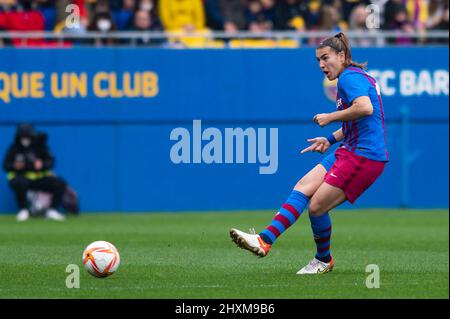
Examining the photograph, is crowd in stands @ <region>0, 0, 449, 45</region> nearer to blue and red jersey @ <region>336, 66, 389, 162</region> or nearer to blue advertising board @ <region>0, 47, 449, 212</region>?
blue advertising board @ <region>0, 47, 449, 212</region>

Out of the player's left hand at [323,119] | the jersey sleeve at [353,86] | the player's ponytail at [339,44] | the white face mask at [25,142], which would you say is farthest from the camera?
the white face mask at [25,142]

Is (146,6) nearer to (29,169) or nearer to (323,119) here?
(29,169)

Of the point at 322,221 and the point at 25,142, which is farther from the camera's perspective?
the point at 25,142

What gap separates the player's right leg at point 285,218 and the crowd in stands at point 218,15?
33.5 ft

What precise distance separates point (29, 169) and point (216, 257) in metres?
7.59

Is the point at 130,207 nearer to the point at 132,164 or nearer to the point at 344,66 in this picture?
the point at 132,164

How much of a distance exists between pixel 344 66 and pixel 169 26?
1114 cm

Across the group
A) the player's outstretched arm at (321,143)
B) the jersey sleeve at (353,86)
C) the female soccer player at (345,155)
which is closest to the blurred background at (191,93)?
the player's outstretched arm at (321,143)

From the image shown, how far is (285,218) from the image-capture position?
10406 millimetres

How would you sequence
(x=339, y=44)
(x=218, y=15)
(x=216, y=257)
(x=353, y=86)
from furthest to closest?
(x=218, y=15) < (x=216, y=257) < (x=339, y=44) < (x=353, y=86)

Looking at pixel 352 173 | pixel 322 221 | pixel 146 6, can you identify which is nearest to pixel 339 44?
pixel 352 173

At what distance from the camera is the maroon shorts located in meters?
10.3

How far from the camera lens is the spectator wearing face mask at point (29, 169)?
1936 cm

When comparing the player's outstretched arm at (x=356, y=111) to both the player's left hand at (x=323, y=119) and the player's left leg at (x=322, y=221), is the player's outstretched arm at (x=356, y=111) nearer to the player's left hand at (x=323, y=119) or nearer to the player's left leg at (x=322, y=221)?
the player's left hand at (x=323, y=119)
